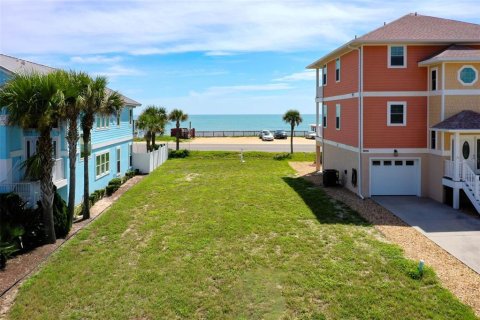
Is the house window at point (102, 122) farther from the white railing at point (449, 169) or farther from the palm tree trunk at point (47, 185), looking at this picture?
the white railing at point (449, 169)

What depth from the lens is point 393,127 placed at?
23453mm

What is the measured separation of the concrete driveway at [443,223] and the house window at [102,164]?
1540cm

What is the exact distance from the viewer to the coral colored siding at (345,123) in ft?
80.5

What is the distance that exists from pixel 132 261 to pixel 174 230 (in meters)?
3.53

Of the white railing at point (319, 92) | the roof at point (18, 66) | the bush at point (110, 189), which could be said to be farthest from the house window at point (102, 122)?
the white railing at point (319, 92)

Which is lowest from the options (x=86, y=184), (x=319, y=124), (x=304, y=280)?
(x=304, y=280)

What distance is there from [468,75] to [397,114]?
3804 mm

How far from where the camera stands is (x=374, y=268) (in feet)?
42.1

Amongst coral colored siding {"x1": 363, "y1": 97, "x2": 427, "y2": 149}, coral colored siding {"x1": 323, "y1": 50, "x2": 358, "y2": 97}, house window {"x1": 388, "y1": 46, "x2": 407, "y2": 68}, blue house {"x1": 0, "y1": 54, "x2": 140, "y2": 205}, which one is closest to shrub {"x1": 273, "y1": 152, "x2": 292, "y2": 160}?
coral colored siding {"x1": 323, "y1": 50, "x2": 358, "y2": 97}

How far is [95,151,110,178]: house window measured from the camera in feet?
82.0

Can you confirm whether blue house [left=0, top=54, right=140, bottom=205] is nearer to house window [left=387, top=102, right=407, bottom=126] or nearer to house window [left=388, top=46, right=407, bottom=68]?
house window [left=387, top=102, right=407, bottom=126]

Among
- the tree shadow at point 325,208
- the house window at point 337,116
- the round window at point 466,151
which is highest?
the house window at point 337,116

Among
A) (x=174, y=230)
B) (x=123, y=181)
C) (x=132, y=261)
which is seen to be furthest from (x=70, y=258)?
(x=123, y=181)

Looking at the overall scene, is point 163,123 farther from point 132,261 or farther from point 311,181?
point 132,261
